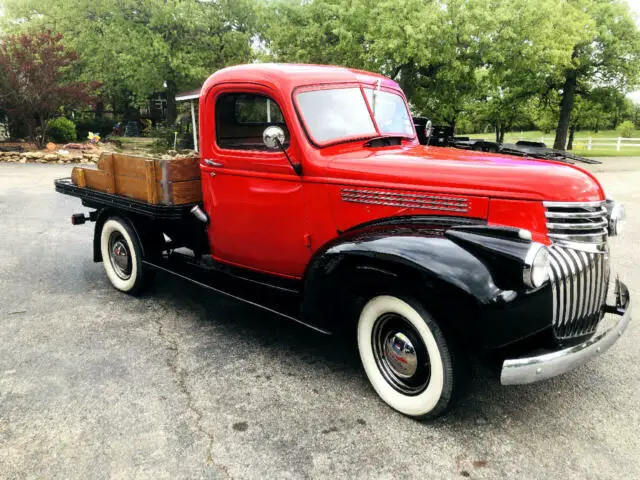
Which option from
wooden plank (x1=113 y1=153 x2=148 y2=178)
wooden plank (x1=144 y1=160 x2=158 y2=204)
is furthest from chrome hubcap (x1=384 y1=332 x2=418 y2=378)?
wooden plank (x1=113 y1=153 x2=148 y2=178)

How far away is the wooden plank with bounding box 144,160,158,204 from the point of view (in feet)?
13.9

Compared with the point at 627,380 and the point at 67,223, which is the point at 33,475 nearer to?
the point at 627,380

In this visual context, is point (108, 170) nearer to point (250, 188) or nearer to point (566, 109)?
point (250, 188)

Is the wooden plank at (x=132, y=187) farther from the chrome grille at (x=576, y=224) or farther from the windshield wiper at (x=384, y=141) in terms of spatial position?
the chrome grille at (x=576, y=224)

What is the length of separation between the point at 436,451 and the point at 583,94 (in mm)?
26801

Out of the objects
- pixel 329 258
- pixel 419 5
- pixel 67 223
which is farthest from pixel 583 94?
pixel 329 258

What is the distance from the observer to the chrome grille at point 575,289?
2.58 meters

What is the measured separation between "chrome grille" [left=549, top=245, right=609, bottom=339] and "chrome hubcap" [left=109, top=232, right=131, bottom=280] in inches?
150

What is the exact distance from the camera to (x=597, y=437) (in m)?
2.71

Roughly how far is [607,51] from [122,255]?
976 inches

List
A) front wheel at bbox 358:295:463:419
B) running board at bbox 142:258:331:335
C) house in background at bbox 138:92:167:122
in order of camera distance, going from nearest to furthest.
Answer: front wheel at bbox 358:295:463:419 < running board at bbox 142:258:331:335 < house in background at bbox 138:92:167:122

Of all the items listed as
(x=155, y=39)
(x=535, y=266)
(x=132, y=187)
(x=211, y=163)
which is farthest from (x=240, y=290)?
(x=155, y=39)

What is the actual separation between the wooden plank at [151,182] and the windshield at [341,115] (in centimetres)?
150

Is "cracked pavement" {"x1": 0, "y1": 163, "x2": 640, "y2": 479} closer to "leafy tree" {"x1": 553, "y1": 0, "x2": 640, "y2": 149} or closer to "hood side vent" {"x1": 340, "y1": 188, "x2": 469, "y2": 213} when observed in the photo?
"hood side vent" {"x1": 340, "y1": 188, "x2": 469, "y2": 213}
